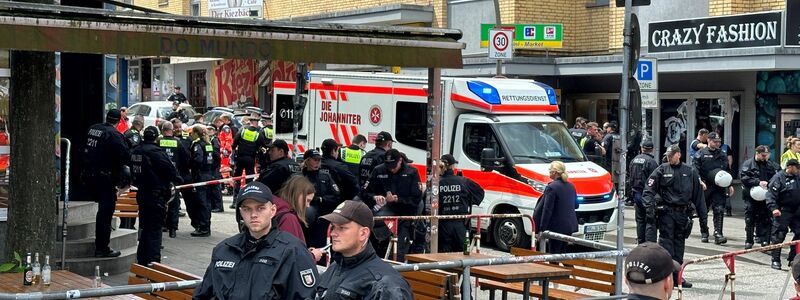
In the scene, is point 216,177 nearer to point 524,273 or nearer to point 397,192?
point 397,192

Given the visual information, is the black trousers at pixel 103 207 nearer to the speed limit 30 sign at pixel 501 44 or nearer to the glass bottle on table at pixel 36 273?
the glass bottle on table at pixel 36 273

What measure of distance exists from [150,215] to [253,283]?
7628 mm

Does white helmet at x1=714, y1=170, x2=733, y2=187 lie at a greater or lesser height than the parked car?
lesser

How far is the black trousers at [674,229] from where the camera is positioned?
14.1 meters

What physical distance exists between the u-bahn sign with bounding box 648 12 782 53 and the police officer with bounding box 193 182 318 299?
1634cm

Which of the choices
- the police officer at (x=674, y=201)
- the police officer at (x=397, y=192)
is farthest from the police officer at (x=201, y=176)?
the police officer at (x=674, y=201)

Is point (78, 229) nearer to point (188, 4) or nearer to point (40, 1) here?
point (40, 1)

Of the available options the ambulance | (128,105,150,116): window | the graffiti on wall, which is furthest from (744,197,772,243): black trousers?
the graffiti on wall

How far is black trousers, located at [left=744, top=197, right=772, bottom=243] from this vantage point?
16.9 metres

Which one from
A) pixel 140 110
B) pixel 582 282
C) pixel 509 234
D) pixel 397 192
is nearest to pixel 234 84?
pixel 140 110

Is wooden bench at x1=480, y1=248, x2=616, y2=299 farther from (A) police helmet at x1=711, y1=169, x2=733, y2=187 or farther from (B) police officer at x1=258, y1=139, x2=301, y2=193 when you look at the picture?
(A) police helmet at x1=711, y1=169, x2=733, y2=187

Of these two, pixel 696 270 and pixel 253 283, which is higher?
pixel 253 283

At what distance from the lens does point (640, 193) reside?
16.6 m

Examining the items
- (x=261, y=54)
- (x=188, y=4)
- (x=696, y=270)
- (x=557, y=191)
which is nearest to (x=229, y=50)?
(x=261, y=54)
